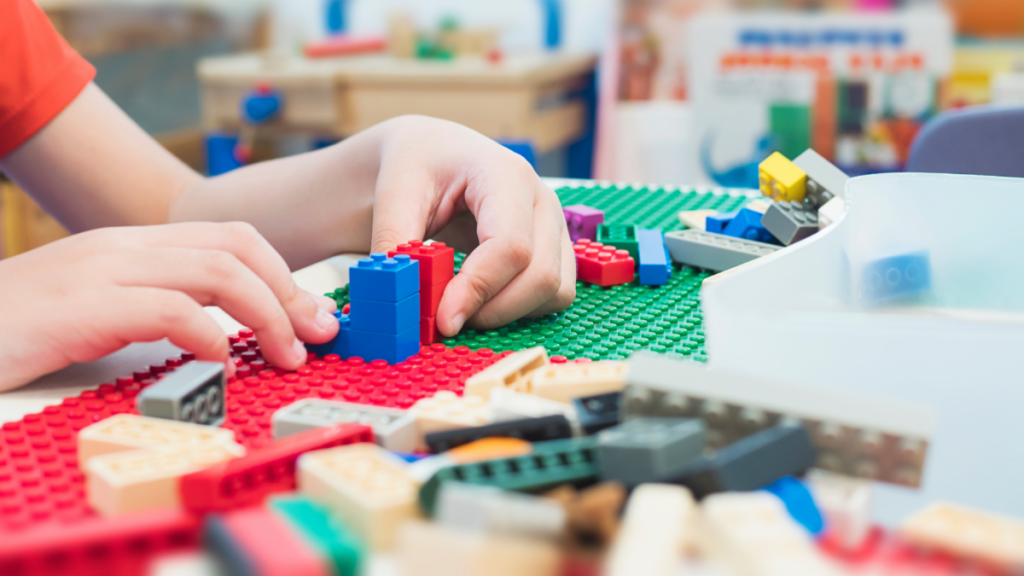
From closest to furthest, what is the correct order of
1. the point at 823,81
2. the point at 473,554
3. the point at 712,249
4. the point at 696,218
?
1. the point at 473,554
2. the point at 712,249
3. the point at 696,218
4. the point at 823,81

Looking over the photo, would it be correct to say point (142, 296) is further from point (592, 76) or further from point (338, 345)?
point (592, 76)

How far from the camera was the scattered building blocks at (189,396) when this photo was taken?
1.13ft

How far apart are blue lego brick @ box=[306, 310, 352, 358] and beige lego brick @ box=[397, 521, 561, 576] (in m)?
0.26

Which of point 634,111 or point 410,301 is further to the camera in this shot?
point 634,111

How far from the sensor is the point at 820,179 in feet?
2.05

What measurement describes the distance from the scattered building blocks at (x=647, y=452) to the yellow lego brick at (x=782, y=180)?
41 cm

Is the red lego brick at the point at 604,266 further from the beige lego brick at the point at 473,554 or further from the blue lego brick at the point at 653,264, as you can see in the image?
the beige lego brick at the point at 473,554

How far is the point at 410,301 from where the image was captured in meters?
0.47

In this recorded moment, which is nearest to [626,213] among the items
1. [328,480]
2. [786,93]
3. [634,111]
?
[328,480]

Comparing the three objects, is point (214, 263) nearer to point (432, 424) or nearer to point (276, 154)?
point (432, 424)

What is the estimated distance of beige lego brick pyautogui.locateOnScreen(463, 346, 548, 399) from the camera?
0.38 m

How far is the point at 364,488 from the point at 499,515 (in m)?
0.06

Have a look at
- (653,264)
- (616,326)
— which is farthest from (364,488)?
(653,264)

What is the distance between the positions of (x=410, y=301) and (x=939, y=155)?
0.78 meters
